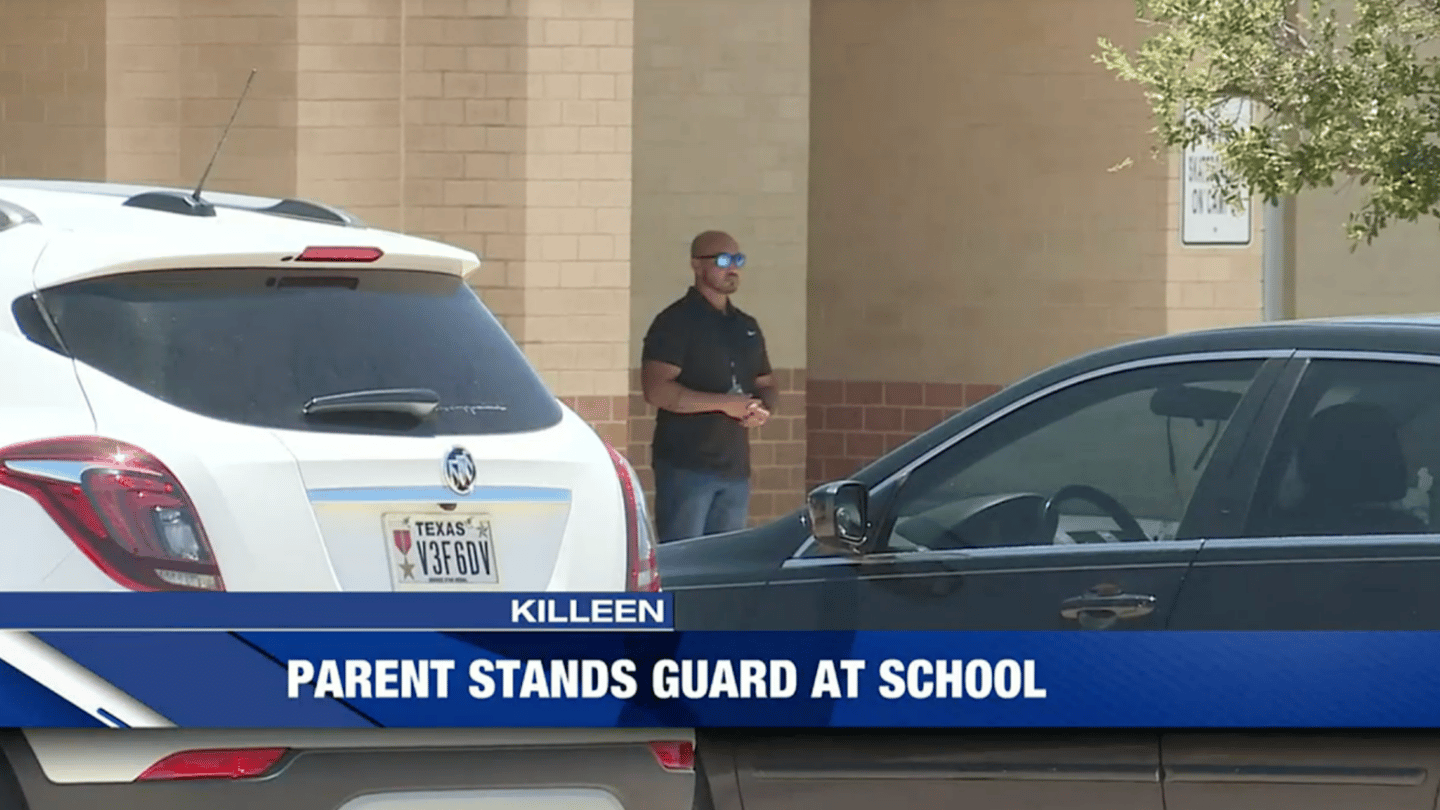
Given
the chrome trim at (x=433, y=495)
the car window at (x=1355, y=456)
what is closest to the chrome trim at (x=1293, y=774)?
the car window at (x=1355, y=456)

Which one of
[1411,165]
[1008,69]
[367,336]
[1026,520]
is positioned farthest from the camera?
[1008,69]

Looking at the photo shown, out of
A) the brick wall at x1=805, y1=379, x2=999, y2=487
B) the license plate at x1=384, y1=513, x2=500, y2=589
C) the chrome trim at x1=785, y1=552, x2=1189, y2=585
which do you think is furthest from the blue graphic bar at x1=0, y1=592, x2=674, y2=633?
the brick wall at x1=805, y1=379, x2=999, y2=487

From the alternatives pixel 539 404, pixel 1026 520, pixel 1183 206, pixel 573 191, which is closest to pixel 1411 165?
pixel 1183 206

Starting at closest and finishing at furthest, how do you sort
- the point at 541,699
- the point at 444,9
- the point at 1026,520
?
the point at 541,699 → the point at 1026,520 → the point at 444,9

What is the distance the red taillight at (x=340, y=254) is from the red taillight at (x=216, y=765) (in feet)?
3.90

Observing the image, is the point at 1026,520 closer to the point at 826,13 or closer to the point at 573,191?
the point at 573,191

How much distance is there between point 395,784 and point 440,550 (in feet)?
2.18

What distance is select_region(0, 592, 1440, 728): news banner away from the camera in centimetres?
481

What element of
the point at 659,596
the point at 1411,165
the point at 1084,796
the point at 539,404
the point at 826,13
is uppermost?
the point at 826,13

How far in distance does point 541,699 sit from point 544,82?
992 centimetres

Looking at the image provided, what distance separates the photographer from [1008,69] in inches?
676

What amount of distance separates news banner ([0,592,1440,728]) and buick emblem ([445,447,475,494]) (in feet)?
1.00

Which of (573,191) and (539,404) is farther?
(573,191)

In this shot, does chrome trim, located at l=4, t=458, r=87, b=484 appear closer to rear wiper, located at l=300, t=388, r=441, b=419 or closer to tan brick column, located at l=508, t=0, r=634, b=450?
rear wiper, located at l=300, t=388, r=441, b=419
